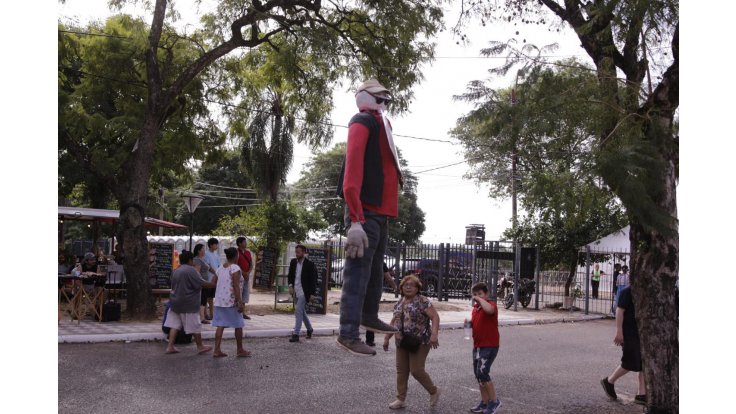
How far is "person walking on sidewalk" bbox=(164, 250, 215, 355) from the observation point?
35.1ft

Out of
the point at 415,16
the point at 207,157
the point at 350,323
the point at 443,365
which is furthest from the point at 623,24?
the point at 207,157

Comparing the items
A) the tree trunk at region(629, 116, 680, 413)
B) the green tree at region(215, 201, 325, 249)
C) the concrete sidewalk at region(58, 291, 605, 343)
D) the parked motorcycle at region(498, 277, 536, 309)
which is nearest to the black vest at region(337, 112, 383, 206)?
the tree trunk at region(629, 116, 680, 413)

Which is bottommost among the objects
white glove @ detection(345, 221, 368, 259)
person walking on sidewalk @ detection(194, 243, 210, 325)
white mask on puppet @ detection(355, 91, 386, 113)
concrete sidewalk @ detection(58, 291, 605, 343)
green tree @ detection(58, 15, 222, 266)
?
concrete sidewalk @ detection(58, 291, 605, 343)

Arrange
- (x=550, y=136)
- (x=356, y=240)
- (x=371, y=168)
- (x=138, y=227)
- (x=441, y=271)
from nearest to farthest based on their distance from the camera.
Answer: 1. (x=356, y=240)
2. (x=371, y=168)
3. (x=550, y=136)
4. (x=138, y=227)
5. (x=441, y=271)

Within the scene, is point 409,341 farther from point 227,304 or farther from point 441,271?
point 441,271

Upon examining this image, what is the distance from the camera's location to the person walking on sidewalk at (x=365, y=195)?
317cm

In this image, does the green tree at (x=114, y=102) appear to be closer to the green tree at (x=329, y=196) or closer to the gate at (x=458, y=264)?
the gate at (x=458, y=264)

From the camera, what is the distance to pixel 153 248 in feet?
62.5

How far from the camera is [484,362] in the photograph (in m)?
7.68

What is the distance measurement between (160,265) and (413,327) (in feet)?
43.0

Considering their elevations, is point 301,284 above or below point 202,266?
below

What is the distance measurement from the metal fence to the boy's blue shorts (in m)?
13.0

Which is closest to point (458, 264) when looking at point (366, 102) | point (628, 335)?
point (628, 335)

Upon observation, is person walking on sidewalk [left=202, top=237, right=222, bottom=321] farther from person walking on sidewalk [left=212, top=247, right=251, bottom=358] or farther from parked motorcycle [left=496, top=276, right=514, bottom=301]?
parked motorcycle [left=496, top=276, right=514, bottom=301]
